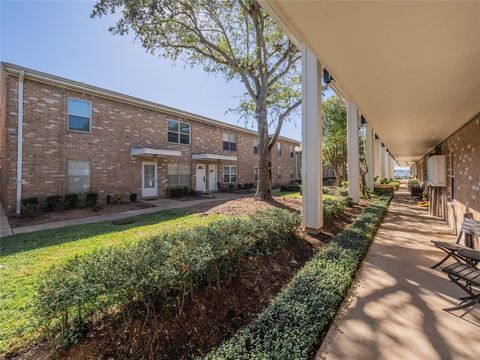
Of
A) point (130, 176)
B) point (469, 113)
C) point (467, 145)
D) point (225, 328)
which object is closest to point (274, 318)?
point (225, 328)

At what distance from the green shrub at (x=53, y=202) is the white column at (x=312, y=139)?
32.4 feet

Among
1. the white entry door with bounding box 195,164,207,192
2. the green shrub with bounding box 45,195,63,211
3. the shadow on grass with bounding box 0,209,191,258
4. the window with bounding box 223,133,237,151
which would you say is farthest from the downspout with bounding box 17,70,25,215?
the window with bounding box 223,133,237,151

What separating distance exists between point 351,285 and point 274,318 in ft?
5.77

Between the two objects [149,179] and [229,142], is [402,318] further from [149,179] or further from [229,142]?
[229,142]

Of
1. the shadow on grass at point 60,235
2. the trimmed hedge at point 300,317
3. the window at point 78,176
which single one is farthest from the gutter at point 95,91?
the trimmed hedge at point 300,317

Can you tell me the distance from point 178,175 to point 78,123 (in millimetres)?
6246

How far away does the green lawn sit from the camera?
2.58 meters

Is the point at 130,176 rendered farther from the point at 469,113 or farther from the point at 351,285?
the point at 469,113

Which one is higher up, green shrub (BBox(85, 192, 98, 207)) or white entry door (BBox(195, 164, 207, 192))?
white entry door (BBox(195, 164, 207, 192))

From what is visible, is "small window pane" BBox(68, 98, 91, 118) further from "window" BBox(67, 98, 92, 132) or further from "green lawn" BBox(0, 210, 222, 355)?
"green lawn" BBox(0, 210, 222, 355)

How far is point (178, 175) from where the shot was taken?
605 inches

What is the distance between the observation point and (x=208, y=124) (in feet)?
57.8

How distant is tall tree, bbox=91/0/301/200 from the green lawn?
5.05 m

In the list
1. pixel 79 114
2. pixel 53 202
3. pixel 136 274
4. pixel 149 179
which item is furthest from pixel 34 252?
pixel 149 179
